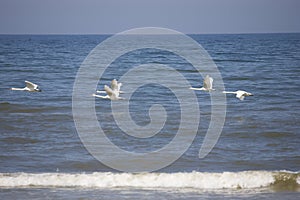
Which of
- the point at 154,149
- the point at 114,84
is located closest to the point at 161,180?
the point at 154,149

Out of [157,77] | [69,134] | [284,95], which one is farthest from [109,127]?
[157,77]

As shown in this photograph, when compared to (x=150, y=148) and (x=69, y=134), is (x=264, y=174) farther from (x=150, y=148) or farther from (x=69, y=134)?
(x=69, y=134)

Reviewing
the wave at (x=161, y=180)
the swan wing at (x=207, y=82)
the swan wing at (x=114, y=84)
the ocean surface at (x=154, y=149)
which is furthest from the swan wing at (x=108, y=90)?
the wave at (x=161, y=180)

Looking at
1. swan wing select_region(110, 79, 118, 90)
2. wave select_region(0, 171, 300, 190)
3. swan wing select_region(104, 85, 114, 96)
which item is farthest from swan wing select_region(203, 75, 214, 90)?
wave select_region(0, 171, 300, 190)

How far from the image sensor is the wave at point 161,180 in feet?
41.3

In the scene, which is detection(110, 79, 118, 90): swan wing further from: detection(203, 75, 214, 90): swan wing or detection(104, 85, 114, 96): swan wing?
detection(203, 75, 214, 90): swan wing

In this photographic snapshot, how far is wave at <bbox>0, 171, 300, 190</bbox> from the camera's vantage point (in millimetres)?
12602

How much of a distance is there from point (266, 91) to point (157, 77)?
7.36m

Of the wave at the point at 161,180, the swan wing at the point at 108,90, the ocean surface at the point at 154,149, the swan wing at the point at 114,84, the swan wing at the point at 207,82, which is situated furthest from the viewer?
the swan wing at the point at 207,82

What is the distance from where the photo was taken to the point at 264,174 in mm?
13195

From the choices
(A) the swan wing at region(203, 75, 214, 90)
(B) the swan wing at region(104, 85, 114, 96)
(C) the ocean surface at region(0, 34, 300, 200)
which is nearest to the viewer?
(C) the ocean surface at region(0, 34, 300, 200)

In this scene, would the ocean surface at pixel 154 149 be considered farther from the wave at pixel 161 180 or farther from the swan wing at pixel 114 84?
the swan wing at pixel 114 84

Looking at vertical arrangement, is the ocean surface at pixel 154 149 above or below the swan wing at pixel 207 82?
below

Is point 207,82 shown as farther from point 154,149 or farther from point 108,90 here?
point 108,90
